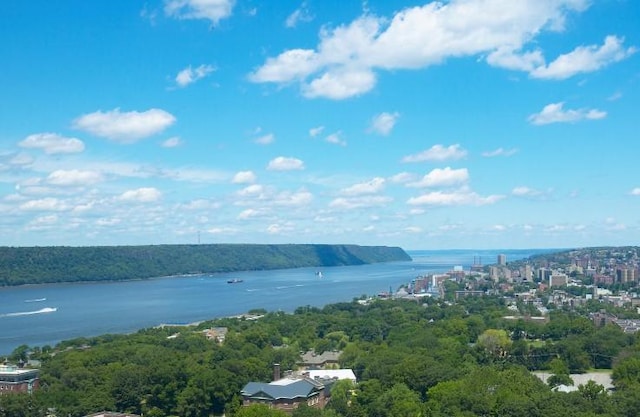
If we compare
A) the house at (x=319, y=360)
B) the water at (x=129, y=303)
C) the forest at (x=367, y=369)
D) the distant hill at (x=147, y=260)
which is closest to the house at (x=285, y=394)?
the forest at (x=367, y=369)

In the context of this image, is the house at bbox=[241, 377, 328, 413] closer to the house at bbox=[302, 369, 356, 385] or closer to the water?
the house at bbox=[302, 369, 356, 385]

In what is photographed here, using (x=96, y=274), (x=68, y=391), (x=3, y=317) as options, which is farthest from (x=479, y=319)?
(x=96, y=274)

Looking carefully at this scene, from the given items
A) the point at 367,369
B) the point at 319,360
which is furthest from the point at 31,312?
the point at 367,369

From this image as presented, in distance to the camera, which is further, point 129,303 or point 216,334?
point 129,303

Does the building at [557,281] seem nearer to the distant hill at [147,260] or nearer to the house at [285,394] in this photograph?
the distant hill at [147,260]

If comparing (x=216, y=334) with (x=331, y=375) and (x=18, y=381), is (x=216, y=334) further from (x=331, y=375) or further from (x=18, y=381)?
(x=18, y=381)

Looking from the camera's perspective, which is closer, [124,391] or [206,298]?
[124,391]

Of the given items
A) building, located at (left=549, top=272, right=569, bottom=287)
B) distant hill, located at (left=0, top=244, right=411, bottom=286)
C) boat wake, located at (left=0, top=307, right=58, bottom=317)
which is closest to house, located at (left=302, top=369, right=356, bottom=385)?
boat wake, located at (left=0, top=307, right=58, bottom=317)

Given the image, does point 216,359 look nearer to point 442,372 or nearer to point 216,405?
point 216,405
